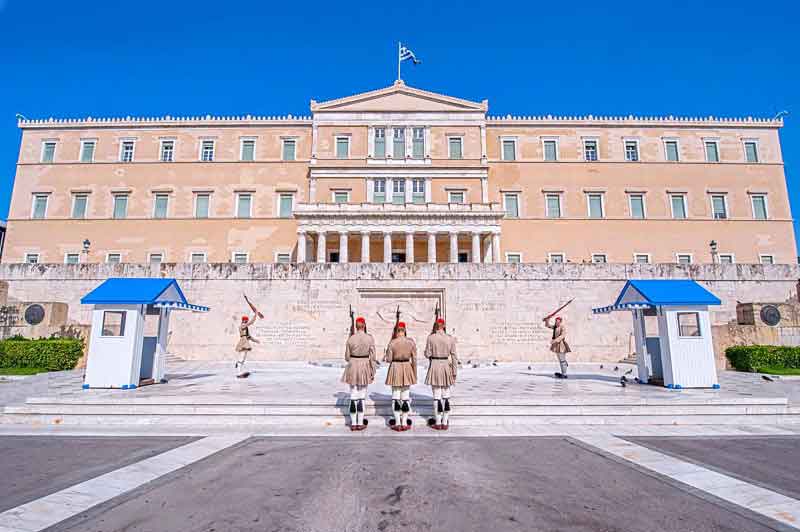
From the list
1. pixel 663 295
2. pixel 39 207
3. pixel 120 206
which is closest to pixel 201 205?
pixel 120 206

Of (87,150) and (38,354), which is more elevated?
(87,150)

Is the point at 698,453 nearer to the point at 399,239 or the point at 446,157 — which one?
the point at 399,239

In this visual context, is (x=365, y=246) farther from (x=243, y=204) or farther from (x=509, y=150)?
(x=509, y=150)

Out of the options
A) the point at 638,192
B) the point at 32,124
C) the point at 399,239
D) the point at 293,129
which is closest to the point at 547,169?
the point at 638,192

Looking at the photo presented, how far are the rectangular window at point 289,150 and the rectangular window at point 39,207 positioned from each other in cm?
2226

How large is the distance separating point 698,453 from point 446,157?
37.4 m

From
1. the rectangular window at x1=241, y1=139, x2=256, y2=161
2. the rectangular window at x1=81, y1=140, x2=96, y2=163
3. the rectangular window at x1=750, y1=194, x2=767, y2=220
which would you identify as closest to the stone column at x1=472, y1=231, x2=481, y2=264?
the rectangular window at x1=241, y1=139, x2=256, y2=161

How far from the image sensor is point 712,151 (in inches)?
1626

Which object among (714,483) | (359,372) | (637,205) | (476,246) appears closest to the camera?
(714,483)

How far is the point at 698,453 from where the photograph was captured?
6.43 meters

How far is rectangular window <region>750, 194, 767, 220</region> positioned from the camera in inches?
1585

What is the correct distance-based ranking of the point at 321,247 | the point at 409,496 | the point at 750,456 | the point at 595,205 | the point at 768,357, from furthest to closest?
the point at 595,205 < the point at 321,247 < the point at 768,357 < the point at 750,456 < the point at 409,496

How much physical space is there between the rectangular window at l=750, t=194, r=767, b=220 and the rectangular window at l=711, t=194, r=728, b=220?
266 cm

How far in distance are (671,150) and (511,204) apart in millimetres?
16368
